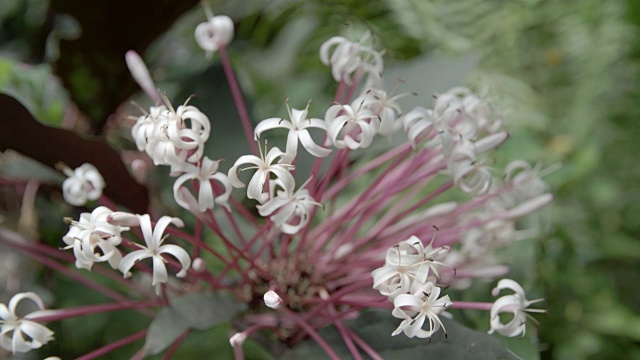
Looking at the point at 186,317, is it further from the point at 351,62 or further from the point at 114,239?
the point at 351,62

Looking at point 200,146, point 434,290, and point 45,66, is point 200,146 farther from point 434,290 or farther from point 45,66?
point 45,66

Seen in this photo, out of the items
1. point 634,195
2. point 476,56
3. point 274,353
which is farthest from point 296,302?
point 634,195

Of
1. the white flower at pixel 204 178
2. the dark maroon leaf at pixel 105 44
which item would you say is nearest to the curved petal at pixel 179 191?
the white flower at pixel 204 178

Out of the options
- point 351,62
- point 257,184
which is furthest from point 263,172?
point 351,62

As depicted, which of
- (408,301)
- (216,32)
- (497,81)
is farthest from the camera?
(497,81)

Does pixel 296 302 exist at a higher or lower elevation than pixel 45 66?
lower

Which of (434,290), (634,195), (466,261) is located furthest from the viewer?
(634,195)
